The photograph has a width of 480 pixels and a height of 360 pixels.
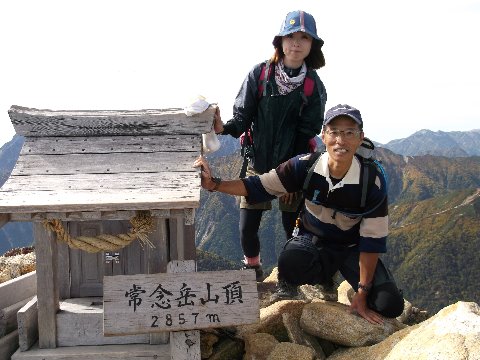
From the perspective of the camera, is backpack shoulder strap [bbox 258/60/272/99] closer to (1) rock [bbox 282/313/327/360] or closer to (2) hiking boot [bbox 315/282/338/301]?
(2) hiking boot [bbox 315/282/338/301]

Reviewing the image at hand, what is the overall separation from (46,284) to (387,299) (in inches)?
162

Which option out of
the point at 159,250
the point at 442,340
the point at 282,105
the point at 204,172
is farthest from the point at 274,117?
the point at 442,340

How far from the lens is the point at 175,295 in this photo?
4.86 m

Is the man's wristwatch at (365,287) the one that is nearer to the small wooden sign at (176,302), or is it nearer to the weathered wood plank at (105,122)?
the small wooden sign at (176,302)

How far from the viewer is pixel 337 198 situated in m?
5.46

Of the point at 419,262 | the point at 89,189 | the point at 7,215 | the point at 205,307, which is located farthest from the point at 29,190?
the point at 419,262

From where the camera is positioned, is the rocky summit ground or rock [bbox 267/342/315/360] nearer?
rock [bbox 267/342/315/360]

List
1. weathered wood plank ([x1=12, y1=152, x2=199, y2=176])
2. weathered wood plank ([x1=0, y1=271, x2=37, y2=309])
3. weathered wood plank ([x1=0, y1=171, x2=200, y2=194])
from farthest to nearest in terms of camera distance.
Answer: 1. weathered wood plank ([x1=0, y1=271, x2=37, y2=309])
2. weathered wood plank ([x1=12, y1=152, x2=199, y2=176])
3. weathered wood plank ([x1=0, y1=171, x2=200, y2=194])

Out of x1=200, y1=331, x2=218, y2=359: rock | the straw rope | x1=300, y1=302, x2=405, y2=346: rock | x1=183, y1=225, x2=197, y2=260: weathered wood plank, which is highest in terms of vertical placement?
the straw rope

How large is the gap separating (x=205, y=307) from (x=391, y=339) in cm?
218

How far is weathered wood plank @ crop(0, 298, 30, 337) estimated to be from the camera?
586cm

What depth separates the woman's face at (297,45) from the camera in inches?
240

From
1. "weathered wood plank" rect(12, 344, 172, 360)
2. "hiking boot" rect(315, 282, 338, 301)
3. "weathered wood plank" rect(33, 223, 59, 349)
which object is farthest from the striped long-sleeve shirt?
"weathered wood plank" rect(33, 223, 59, 349)

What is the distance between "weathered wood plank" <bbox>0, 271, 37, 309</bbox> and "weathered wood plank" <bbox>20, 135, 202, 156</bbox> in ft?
7.25
